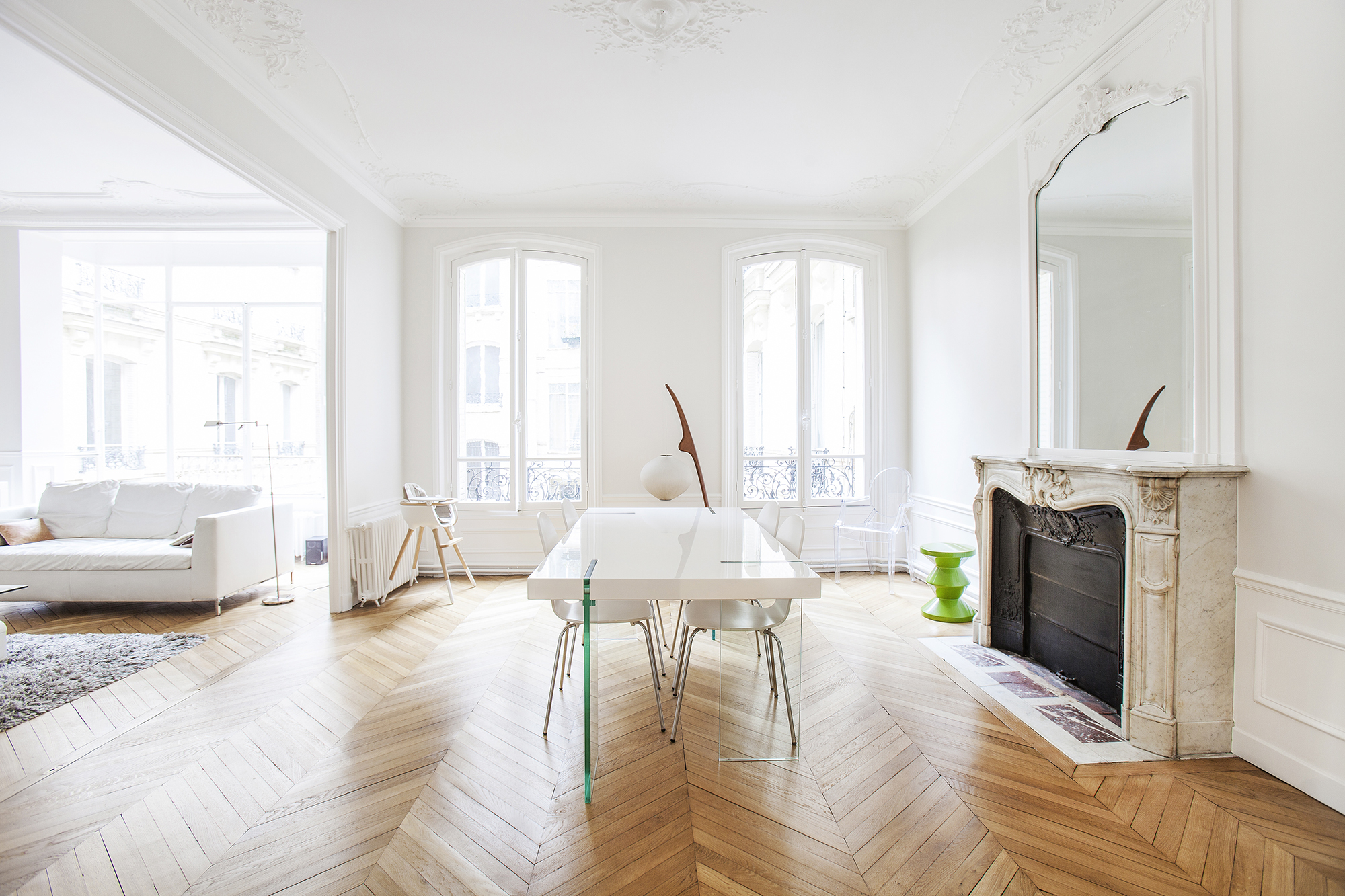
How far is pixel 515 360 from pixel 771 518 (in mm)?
2987

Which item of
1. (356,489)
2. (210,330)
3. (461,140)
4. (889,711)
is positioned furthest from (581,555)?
(210,330)

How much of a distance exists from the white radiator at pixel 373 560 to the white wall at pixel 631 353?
0.69 meters

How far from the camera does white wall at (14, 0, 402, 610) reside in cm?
240

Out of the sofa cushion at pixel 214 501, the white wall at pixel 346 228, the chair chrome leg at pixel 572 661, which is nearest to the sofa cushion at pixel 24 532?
the sofa cushion at pixel 214 501

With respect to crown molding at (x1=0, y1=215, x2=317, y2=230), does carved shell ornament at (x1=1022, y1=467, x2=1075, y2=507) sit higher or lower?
lower

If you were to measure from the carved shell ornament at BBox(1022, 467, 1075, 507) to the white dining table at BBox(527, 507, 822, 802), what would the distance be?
1.30 meters

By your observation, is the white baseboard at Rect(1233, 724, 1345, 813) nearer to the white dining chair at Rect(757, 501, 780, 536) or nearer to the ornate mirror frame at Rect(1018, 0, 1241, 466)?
the ornate mirror frame at Rect(1018, 0, 1241, 466)

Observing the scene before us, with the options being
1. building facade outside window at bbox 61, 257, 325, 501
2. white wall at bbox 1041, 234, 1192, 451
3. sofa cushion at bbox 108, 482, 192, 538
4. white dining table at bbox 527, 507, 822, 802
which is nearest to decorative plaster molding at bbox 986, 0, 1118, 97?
white wall at bbox 1041, 234, 1192, 451

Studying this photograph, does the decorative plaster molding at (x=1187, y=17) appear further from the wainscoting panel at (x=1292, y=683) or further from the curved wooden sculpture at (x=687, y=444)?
the curved wooden sculpture at (x=687, y=444)

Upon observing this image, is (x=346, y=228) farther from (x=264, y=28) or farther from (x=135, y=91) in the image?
(x=135, y=91)

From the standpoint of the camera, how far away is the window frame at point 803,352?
16.7 ft

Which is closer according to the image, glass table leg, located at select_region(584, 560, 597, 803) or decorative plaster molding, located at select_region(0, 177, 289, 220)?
glass table leg, located at select_region(584, 560, 597, 803)

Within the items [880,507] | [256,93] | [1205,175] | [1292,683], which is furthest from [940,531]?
[256,93]

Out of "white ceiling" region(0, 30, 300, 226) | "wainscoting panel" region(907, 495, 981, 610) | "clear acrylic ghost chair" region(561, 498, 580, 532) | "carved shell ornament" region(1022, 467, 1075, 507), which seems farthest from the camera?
"wainscoting panel" region(907, 495, 981, 610)
